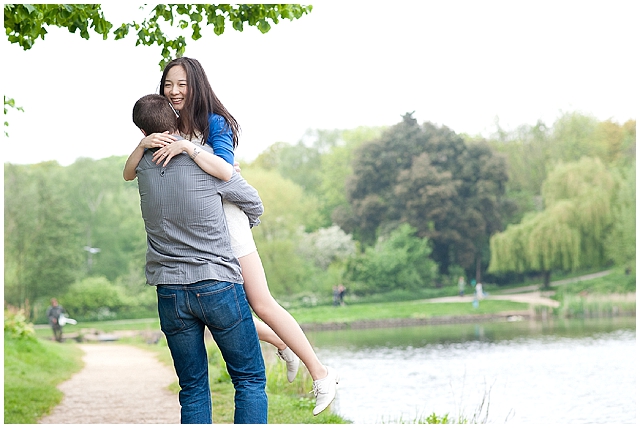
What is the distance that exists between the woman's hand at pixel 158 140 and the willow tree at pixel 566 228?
79.5 ft

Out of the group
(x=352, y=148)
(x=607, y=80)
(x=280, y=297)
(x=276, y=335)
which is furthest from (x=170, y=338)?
(x=607, y=80)

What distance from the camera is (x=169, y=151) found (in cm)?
229

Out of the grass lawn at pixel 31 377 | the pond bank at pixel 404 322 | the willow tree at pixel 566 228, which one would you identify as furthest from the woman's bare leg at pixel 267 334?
the willow tree at pixel 566 228

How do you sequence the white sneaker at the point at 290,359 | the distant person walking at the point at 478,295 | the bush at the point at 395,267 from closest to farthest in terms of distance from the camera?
the white sneaker at the point at 290,359
the distant person walking at the point at 478,295
the bush at the point at 395,267

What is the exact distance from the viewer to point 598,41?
3703cm

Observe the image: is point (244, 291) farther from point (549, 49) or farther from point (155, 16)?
point (549, 49)

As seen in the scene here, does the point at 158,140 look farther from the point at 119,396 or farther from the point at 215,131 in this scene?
the point at 119,396

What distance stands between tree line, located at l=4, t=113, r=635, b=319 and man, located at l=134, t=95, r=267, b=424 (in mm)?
24227

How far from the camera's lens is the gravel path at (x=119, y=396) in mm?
5547

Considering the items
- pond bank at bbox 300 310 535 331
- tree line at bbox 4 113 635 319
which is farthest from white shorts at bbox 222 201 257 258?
tree line at bbox 4 113 635 319

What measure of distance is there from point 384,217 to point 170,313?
93.8 feet

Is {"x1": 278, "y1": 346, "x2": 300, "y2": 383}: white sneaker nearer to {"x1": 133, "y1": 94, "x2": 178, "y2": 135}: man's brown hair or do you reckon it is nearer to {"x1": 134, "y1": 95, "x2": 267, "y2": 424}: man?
{"x1": 134, "y1": 95, "x2": 267, "y2": 424}: man

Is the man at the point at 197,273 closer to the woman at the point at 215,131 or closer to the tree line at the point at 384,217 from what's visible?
the woman at the point at 215,131

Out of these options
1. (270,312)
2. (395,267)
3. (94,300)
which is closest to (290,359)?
(270,312)
